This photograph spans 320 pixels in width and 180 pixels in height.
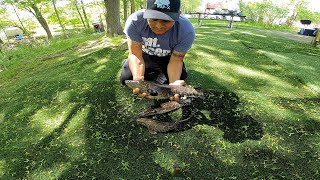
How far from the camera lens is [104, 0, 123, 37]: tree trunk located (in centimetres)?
811

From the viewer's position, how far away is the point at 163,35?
3020 mm

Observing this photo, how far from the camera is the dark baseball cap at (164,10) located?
2.34 metres

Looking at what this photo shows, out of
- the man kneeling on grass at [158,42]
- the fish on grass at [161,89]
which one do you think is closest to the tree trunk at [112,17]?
the man kneeling on grass at [158,42]

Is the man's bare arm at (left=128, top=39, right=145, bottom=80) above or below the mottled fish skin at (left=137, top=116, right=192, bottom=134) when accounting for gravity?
above

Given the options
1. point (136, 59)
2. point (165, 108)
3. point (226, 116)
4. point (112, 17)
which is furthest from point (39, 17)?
point (226, 116)

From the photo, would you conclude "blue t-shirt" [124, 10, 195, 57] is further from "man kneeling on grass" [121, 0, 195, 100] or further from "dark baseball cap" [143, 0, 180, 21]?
"dark baseball cap" [143, 0, 180, 21]

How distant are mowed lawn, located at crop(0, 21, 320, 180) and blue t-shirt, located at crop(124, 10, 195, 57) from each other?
96 cm

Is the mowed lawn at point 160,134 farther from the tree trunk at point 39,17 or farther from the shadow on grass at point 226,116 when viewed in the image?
the tree trunk at point 39,17

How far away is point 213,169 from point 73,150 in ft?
5.36

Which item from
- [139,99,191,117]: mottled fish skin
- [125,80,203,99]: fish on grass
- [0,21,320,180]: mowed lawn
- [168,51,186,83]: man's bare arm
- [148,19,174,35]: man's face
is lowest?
[0,21,320,180]: mowed lawn

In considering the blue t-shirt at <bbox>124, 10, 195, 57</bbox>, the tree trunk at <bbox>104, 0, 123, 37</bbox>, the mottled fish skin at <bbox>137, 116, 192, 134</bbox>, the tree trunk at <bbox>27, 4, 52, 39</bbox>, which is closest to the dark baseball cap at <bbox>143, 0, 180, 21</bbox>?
the blue t-shirt at <bbox>124, 10, 195, 57</bbox>

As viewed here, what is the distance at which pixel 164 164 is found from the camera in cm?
246

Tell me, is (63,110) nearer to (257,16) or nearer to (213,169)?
(213,169)

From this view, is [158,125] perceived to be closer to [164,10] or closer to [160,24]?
[160,24]
